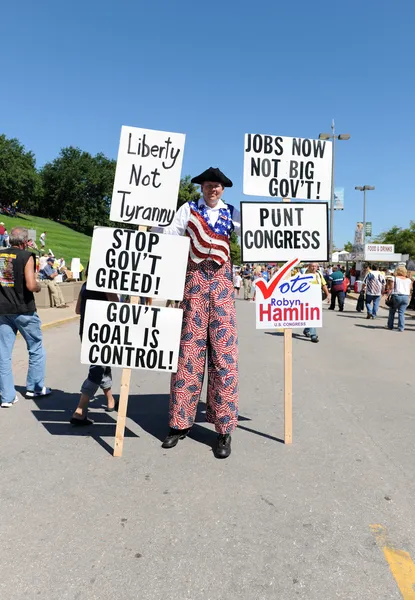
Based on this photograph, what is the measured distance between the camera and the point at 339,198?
35.1 m

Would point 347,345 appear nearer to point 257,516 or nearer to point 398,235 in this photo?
point 257,516

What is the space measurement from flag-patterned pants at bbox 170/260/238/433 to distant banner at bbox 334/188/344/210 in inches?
1285

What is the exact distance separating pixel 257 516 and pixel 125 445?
1.52 metres

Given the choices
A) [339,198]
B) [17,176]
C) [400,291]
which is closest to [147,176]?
[400,291]

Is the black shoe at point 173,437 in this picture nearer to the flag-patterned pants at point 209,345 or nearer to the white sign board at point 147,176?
the flag-patterned pants at point 209,345

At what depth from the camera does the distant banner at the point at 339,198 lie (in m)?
34.8

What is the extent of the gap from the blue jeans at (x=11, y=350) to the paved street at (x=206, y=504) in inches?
10.2

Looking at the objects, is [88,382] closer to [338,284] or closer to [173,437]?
[173,437]

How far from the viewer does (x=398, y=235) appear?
72.9 m

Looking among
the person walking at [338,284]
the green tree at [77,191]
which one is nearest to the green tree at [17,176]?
the green tree at [77,191]

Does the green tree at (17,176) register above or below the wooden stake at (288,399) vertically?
above

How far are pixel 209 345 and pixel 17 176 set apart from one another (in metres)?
85.7

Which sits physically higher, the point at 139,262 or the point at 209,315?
the point at 139,262

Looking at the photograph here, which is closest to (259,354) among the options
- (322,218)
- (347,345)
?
(347,345)
